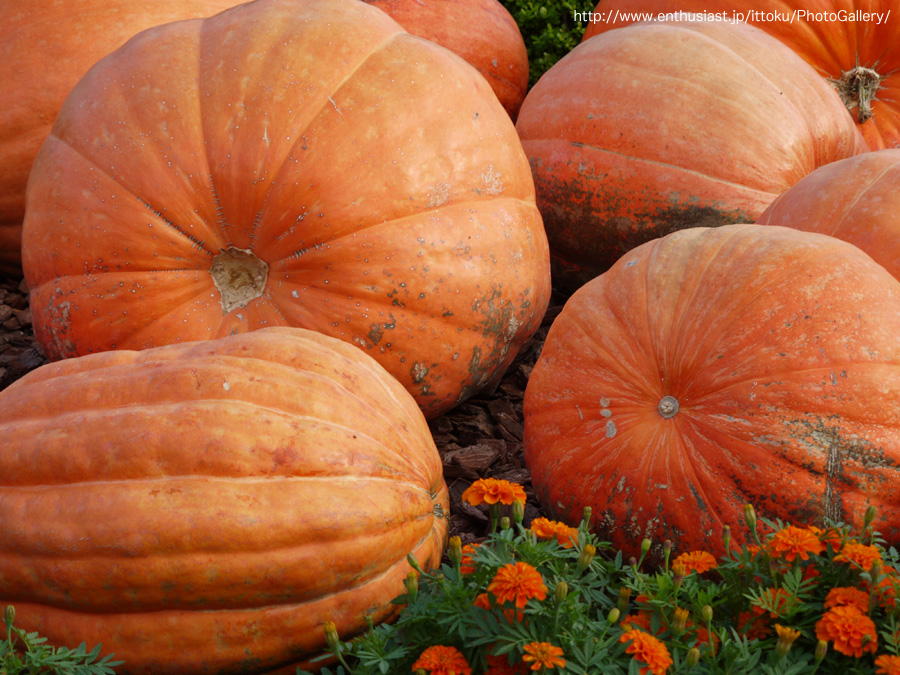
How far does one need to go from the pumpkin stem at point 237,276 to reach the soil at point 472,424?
2.79ft

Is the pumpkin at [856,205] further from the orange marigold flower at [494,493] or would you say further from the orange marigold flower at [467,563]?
the orange marigold flower at [467,563]

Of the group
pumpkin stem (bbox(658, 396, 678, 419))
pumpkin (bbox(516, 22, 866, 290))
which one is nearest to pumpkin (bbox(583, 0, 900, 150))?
pumpkin (bbox(516, 22, 866, 290))

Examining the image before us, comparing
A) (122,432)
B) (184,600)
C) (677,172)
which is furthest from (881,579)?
(677,172)

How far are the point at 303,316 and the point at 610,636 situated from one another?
4.28 ft

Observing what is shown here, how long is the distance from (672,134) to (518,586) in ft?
7.09

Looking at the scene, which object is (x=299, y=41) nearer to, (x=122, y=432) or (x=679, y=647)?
(x=122, y=432)

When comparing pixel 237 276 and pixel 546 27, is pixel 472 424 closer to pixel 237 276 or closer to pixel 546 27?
pixel 237 276

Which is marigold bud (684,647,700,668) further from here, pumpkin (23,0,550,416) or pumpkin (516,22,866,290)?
pumpkin (516,22,866,290)

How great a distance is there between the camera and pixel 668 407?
6.76 ft

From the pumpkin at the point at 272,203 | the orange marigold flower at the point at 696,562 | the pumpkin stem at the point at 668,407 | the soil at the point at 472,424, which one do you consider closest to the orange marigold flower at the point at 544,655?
the orange marigold flower at the point at 696,562

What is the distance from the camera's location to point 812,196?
253 cm

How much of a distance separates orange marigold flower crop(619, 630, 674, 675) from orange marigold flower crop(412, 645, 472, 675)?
0.29 metres

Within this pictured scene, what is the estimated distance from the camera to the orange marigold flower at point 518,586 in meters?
1.37

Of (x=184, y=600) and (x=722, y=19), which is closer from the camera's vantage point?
(x=184, y=600)
